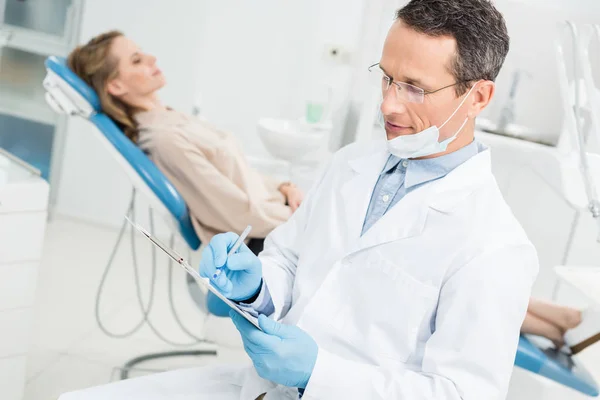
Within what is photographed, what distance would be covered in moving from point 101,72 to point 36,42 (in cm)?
145

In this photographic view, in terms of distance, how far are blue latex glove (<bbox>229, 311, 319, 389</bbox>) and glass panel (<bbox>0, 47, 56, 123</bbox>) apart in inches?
117

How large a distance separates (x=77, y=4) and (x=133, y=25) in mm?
283

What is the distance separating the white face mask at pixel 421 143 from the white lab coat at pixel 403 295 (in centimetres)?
5

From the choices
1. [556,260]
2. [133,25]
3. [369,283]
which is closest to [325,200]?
[369,283]

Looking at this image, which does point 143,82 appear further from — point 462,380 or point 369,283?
point 462,380

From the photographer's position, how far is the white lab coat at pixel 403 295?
1010mm

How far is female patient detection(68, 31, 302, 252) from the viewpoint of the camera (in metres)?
2.22

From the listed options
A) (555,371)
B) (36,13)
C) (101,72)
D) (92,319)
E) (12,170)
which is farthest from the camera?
(36,13)

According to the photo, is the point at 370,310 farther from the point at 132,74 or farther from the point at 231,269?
the point at 132,74

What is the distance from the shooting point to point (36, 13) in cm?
369

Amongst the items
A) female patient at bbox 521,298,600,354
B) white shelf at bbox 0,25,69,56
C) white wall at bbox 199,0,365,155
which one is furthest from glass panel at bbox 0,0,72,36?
female patient at bbox 521,298,600,354

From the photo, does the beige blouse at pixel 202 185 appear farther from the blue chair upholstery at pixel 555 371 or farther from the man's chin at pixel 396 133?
the man's chin at pixel 396 133

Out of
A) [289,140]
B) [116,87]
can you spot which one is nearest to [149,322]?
[116,87]

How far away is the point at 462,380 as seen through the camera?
100 centimetres
